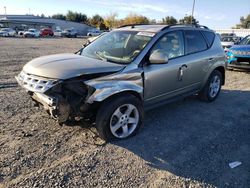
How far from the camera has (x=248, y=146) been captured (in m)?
3.93

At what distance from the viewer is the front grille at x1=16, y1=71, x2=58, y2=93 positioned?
3323 millimetres

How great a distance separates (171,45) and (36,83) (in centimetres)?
251

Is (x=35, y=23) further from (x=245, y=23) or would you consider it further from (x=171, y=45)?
(x=171, y=45)

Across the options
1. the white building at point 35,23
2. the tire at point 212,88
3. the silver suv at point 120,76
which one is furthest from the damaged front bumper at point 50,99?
the white building at point 35,23

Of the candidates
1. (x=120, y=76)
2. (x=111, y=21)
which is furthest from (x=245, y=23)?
(x=120, y=76)

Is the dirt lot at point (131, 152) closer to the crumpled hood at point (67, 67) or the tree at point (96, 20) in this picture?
the crumpled hood at point (67, 67)

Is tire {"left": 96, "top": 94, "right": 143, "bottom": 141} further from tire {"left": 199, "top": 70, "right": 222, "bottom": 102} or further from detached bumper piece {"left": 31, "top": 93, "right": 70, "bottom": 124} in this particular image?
tire {"left": 199, "top": 70, "right": 222, "bottom": 102}

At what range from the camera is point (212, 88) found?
19.9ft

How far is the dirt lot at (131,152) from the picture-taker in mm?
3002

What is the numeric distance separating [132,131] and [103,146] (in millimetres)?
585

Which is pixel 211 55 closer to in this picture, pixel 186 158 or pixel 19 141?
pixel 186 158

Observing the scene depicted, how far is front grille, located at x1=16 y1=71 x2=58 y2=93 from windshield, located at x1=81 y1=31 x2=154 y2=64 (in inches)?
44.7

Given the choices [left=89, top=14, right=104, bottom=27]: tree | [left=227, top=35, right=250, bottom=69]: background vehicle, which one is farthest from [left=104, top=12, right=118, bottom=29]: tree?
[left=227, top=35, right=250, bottom=69]: background vehicle

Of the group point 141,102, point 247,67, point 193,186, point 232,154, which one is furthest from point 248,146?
point 247,67
